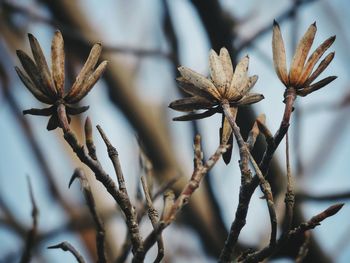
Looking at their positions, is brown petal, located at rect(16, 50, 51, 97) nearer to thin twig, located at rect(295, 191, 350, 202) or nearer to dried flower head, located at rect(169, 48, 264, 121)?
dried flower head, located at rect(169, 48, 264, 121)

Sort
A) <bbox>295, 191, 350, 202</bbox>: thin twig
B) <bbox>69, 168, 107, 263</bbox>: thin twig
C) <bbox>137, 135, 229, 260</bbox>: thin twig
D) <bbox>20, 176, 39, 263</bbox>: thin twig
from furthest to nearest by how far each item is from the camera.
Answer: <bbox>295, 191, 350, 202</bbox>: thin twig < <bbox>20, 176, 39, 263</bbox>: thin twig < <bbox>69, 168, 107, 263</bbox>: thin twig < <bbox>137, 135, 229, 260</bbox>: thin twig

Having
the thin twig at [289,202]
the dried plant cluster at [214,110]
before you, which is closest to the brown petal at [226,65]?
the dried plant cluster at [214,110]

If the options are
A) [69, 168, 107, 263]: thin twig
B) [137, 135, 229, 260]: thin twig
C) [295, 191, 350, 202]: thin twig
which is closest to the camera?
[137, 135, 229, 260]: thin twig

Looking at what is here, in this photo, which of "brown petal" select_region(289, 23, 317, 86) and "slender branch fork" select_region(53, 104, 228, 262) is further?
"brown petal" select_region(289, 23, 317, 86)

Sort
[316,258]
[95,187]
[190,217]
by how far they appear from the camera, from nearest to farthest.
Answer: [316,258], [190,217], [95,187]

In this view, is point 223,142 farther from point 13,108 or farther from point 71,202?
point 71,202

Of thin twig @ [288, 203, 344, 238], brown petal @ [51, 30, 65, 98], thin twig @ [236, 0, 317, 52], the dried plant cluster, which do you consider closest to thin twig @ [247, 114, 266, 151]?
the dried plant cluster

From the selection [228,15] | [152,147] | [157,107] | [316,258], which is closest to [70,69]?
[157,107]

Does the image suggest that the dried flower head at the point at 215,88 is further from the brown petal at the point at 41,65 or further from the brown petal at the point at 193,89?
the brown petal at the point at 41,65
